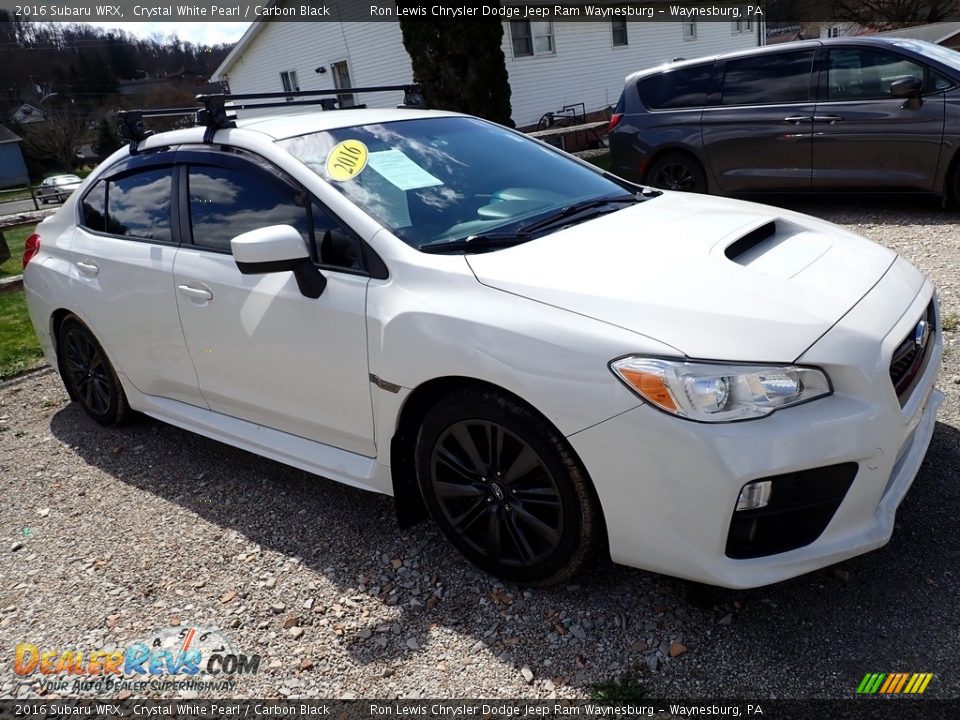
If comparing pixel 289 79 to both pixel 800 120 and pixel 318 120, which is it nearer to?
pixel 800 120

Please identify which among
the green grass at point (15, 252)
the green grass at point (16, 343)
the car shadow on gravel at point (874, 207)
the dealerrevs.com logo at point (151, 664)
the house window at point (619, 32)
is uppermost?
the house window at point (619, 32)

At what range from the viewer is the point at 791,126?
295 inches

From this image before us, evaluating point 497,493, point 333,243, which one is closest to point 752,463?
point 497,493

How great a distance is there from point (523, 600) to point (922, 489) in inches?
65.2

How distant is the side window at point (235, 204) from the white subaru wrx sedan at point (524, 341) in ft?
0.04

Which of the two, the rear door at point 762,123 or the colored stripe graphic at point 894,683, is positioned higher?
the rear door at point 762,123

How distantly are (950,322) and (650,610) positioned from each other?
3.04 metres

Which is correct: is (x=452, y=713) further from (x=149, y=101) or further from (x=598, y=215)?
(x=149, y=101)

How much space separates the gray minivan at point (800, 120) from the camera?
6.83 metres

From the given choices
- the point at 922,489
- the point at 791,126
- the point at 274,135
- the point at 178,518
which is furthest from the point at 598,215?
the point at 791,126

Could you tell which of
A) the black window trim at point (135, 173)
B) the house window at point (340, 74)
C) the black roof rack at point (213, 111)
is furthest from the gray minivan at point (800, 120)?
the house window at point (340, 74)

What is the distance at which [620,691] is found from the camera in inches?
91.1

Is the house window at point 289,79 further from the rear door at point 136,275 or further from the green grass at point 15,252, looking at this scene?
the rear door at point 136,275

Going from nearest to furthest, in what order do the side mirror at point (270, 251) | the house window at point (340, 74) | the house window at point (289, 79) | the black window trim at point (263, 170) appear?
1. the side mirror at point (270, 251)
2. the black window trim at point (263, 170)
3. the house window at point (340, 74)
4. the house window at point (289, 79)
